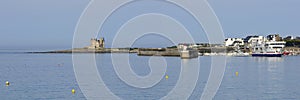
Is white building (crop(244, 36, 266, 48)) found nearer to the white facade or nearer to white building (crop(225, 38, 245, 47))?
the white facade

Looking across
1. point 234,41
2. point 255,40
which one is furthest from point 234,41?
point 255,40

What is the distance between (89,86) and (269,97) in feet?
44.9

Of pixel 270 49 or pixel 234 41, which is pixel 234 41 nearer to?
pixel 234 41

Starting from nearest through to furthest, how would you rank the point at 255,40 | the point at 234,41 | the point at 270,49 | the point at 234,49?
1. the point at 270,49
2. the point at 255,40
3. the point at 234,49
4. the point at 234,41

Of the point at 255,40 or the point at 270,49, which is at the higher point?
the point at 255,40

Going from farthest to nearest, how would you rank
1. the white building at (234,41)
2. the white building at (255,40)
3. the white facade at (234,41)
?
the white facade at (234,41), the white building at (234,41), the white building at (255,40)

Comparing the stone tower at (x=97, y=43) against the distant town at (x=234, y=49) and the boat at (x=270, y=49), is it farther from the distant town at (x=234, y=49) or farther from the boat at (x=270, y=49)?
the boat at (x=270, y=49)

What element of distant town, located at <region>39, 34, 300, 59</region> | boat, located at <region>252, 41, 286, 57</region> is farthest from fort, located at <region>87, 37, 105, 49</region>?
boat, located at <region>252, 41, 286, 57</region>

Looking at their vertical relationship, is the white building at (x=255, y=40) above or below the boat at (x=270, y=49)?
above

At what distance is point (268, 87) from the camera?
36.1 meters

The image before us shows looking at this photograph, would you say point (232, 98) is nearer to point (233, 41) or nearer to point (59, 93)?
point (59, 93)

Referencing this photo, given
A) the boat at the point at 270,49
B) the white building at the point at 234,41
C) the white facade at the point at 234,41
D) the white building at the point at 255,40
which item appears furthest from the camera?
the white facade at the point at 234,41

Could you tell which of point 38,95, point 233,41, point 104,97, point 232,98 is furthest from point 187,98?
point 233,41

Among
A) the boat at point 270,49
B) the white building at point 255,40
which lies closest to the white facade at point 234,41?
the white building at point 255,40
